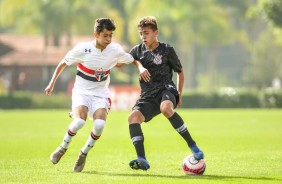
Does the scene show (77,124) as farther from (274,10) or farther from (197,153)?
(274,10)

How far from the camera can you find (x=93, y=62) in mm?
13312

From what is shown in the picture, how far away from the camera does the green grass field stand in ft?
40.0

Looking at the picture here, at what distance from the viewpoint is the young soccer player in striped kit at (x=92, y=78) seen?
13.1 metres

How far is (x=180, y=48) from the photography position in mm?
96000

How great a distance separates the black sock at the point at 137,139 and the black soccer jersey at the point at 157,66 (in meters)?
0.54

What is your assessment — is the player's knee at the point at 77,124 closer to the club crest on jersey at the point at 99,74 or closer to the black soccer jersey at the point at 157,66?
the club crest on jersey at the point at 99,74

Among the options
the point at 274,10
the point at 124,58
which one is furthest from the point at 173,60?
the point at 274,10

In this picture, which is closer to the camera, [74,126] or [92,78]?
[74,126]

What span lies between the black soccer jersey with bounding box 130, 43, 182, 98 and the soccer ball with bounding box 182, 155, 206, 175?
111cm

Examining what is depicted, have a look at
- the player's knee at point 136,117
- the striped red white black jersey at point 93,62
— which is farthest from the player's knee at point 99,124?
the striped red white black jersey at point 93,62

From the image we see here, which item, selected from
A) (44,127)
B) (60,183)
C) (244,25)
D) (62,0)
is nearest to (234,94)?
(44,127)

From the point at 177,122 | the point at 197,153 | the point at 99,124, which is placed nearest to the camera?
the point at 197,153

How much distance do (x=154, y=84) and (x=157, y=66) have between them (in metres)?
0.26

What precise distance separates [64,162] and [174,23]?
76.4 meters
